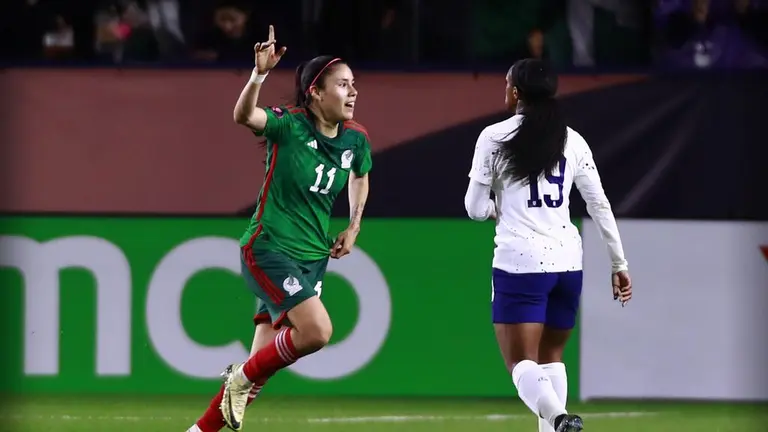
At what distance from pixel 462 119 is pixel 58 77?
2455 millimetres

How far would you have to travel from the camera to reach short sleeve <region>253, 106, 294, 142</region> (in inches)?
248

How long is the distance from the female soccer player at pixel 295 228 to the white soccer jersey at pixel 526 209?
0.74 metres

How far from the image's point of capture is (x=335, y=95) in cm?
650

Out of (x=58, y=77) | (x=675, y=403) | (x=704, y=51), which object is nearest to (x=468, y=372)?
(x=675, y=403)

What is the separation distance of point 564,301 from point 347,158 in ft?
3.96

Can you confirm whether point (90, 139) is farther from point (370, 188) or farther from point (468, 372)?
point (468, 372)

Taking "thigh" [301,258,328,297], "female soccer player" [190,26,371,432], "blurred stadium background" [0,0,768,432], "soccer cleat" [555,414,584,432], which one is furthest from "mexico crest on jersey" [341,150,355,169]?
"blurred stadium background" [0,0,768,432]

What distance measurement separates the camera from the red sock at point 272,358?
6.38 meters

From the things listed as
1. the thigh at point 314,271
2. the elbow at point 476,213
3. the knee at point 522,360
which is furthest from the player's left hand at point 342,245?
the knee at point 522,360

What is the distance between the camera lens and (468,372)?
8672 mm

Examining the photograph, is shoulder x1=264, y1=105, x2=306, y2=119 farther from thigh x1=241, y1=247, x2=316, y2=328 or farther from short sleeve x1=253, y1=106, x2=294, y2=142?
thigh x1=241, y1=247, x2=316, y2=328

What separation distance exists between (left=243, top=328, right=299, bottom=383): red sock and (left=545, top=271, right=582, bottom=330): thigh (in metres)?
1.13

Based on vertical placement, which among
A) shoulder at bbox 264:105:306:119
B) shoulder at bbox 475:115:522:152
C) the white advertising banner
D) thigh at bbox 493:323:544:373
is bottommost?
the white advertising banner

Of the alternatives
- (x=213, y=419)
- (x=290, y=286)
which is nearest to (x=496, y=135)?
(x=290, y=286)
